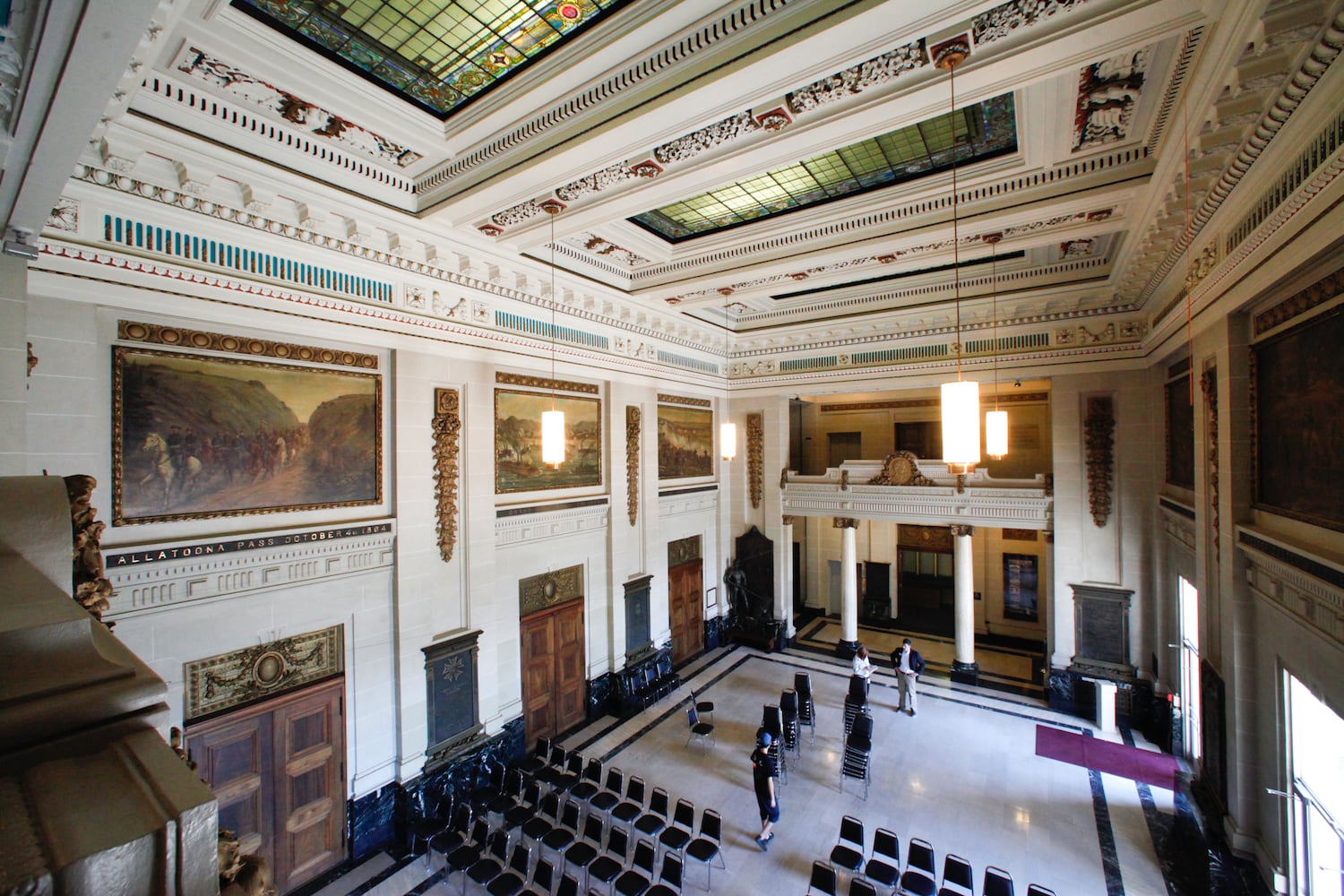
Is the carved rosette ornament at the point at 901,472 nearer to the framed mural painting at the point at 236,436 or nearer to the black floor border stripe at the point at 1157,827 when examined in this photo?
the black floor border stripe at the point at 1157,827

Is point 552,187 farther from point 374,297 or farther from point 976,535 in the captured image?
point 976,535

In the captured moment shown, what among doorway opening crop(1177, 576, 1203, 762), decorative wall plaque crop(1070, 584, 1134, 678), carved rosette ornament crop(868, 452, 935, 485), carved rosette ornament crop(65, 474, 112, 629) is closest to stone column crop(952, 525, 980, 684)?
Result: carved rosette ornament crop(868, 452, 935, 485)

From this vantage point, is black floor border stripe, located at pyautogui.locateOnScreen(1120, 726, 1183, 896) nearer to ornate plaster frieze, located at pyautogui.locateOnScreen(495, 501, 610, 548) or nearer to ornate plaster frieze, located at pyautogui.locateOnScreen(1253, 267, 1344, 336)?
ornate plaster frieze, located at pyautogui.locateOnScreen(1253, 267, 1344, 336)

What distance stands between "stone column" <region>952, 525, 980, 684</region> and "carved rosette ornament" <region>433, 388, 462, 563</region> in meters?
8.47

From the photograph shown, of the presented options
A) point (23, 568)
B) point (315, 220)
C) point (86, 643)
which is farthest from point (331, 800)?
point (86, 643)

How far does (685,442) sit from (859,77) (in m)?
8.03

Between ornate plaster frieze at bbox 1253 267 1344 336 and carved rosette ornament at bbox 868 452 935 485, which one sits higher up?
ornate plaster frieze at bbox 1253 267 1344 336

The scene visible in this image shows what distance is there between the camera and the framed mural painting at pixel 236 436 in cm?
460

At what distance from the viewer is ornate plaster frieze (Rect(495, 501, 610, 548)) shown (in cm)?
762

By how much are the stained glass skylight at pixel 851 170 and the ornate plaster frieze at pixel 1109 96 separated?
492 millimetres

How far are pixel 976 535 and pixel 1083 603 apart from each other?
5.04 meters

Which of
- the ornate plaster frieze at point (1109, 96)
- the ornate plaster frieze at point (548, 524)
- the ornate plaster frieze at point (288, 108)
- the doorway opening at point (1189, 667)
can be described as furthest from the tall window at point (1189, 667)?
the ornate plaster frieze at point (288, 108)

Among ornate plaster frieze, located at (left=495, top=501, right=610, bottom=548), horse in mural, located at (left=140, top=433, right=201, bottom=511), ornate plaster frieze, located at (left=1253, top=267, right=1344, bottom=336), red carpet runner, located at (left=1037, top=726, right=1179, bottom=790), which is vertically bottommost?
red carpet runner, located at (left=1037, top=726, right=1179, bottom=790)

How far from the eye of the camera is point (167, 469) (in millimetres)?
4754
